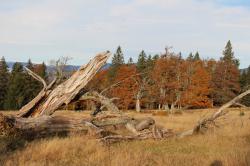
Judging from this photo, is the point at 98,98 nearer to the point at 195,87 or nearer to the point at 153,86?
the point at 153,86

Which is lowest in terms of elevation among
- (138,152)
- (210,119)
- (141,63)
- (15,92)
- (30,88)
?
(138,152)

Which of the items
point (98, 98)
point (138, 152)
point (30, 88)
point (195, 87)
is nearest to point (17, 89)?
point (30, 88)

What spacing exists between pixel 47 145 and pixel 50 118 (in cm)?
257

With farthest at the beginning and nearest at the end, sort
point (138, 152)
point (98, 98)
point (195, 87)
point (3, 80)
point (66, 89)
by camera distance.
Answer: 1. point (3, 80)
2. point (195, 87)
3. point (98, 98)
4. point (66, 89)
5. point (138, 152)

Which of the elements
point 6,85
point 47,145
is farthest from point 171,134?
point 6,85

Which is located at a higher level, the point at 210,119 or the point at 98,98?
the point at 98,98

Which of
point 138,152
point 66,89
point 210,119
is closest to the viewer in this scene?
point 138,152

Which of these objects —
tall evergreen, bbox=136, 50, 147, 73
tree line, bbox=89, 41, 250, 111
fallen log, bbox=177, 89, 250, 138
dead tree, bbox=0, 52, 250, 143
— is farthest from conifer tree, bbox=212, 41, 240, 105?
dead tree, bbox=0, 52, 250, 143

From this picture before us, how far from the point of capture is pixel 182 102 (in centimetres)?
6247

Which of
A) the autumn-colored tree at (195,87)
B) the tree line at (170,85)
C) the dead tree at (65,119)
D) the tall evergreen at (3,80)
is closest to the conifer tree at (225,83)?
the tree line at (170,85)

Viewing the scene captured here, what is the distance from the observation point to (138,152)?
11.7 metres

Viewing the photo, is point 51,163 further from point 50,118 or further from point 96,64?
point 96,64

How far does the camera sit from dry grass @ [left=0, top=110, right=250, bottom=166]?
9.85 m

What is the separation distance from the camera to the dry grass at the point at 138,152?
388 inches
